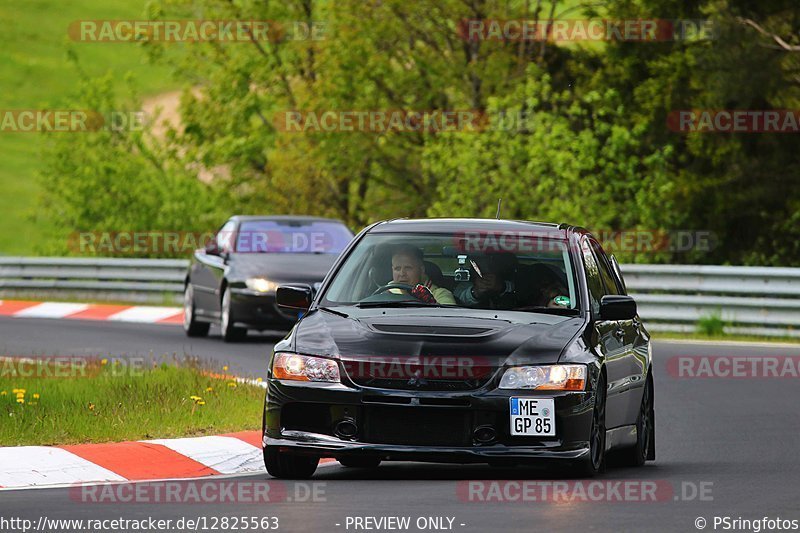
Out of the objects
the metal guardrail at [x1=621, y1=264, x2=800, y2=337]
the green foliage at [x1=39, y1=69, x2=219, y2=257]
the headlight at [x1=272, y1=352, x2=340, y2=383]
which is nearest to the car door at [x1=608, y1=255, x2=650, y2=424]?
the headlight at [x1=272, y1=352, x2=340, y2=383]

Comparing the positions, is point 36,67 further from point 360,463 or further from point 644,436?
point 360,463

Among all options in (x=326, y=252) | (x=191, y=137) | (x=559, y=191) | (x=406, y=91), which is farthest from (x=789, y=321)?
(x=191, y=137)

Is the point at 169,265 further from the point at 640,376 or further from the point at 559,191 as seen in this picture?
the point at 640,376

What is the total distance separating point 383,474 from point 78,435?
225 centimetres

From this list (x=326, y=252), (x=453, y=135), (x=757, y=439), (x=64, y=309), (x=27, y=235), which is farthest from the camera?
(x=27, y=235)

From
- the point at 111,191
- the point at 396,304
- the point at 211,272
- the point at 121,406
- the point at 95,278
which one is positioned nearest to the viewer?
the point at 396,304

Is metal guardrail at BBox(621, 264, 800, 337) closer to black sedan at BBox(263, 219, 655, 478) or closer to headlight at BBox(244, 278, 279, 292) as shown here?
headlight at BBox(244, 278, 279, 292)

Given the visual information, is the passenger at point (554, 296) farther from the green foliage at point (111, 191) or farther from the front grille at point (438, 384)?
the green foliage at point (111, 191)

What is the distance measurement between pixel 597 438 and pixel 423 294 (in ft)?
4.41

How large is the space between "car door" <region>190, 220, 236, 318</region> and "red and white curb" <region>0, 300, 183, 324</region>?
480 cm

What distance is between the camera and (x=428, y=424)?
10.3 metres

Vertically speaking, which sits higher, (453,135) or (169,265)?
(453,135)

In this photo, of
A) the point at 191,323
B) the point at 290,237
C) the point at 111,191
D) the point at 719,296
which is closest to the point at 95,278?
the point at 191,323

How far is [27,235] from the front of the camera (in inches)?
3098
